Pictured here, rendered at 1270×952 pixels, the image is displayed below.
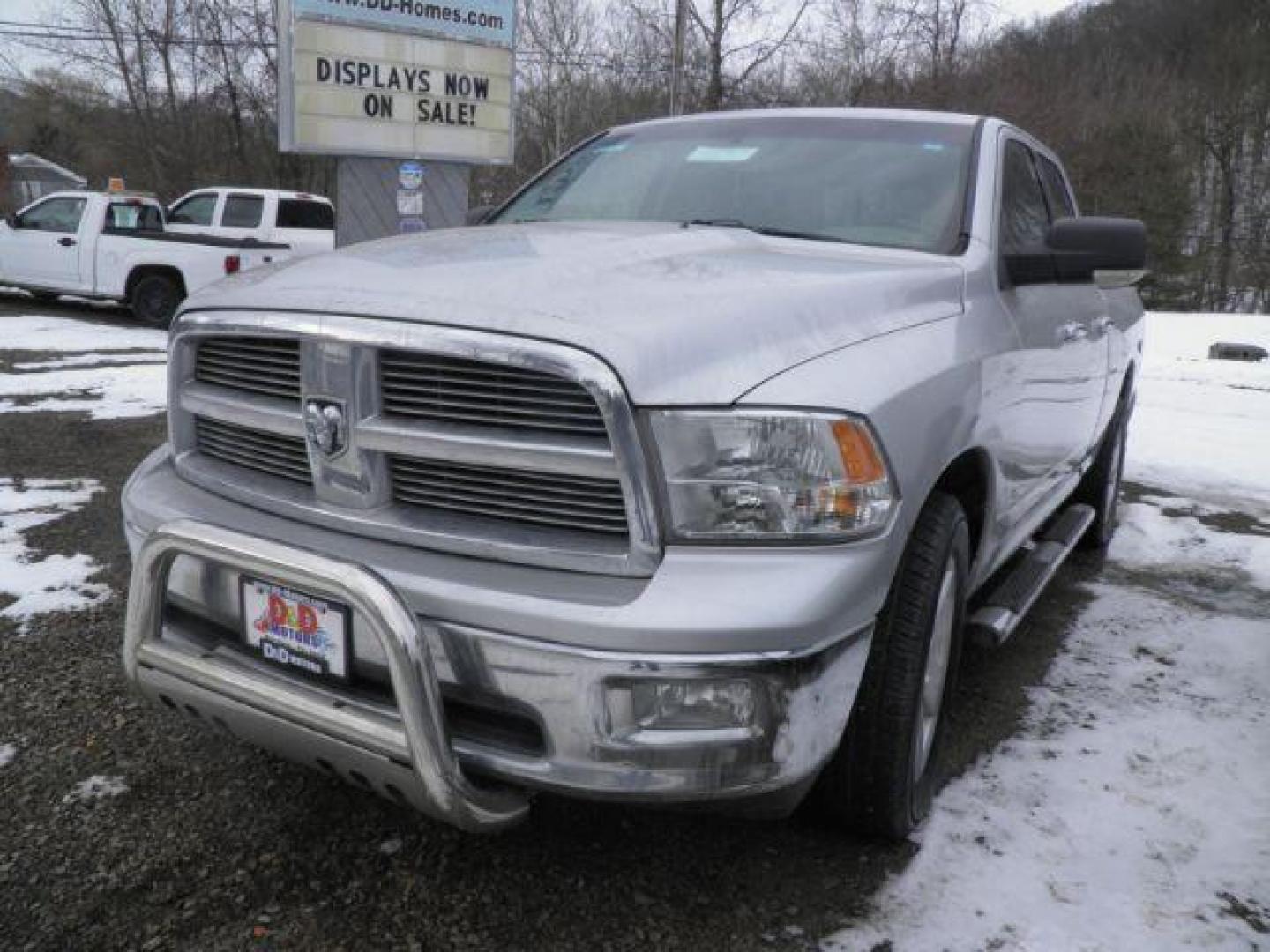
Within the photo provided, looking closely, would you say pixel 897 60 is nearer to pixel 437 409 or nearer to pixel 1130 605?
pixel 1130 605

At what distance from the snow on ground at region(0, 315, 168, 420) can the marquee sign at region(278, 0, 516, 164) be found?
2.34m

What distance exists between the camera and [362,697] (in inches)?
78.5

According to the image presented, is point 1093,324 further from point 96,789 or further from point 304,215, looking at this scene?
point 304,215

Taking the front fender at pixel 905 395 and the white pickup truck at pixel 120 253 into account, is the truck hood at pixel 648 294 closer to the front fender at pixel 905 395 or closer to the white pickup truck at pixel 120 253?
the front fender at pixel 905 395

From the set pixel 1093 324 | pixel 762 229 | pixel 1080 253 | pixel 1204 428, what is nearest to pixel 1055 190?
pixel 1093 324

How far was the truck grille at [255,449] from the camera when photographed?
2.26 m

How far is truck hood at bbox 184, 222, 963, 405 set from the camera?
6.22ft

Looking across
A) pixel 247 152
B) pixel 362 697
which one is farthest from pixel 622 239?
pixel 247 152

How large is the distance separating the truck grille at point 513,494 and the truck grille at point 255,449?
0.94 ft

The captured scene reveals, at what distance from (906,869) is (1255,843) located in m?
0.92

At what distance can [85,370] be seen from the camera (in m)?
9.34

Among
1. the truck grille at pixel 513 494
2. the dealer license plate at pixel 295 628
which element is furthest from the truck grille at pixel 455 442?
the dealer license plate at pixel 295 628

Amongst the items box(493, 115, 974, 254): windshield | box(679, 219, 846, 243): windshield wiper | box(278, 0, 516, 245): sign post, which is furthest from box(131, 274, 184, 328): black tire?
box(679, 219, 846, 243): windshield wiper

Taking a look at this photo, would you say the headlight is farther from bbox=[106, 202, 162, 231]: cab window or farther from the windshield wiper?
bbox=[106, 202, 162, 231]: cab window
